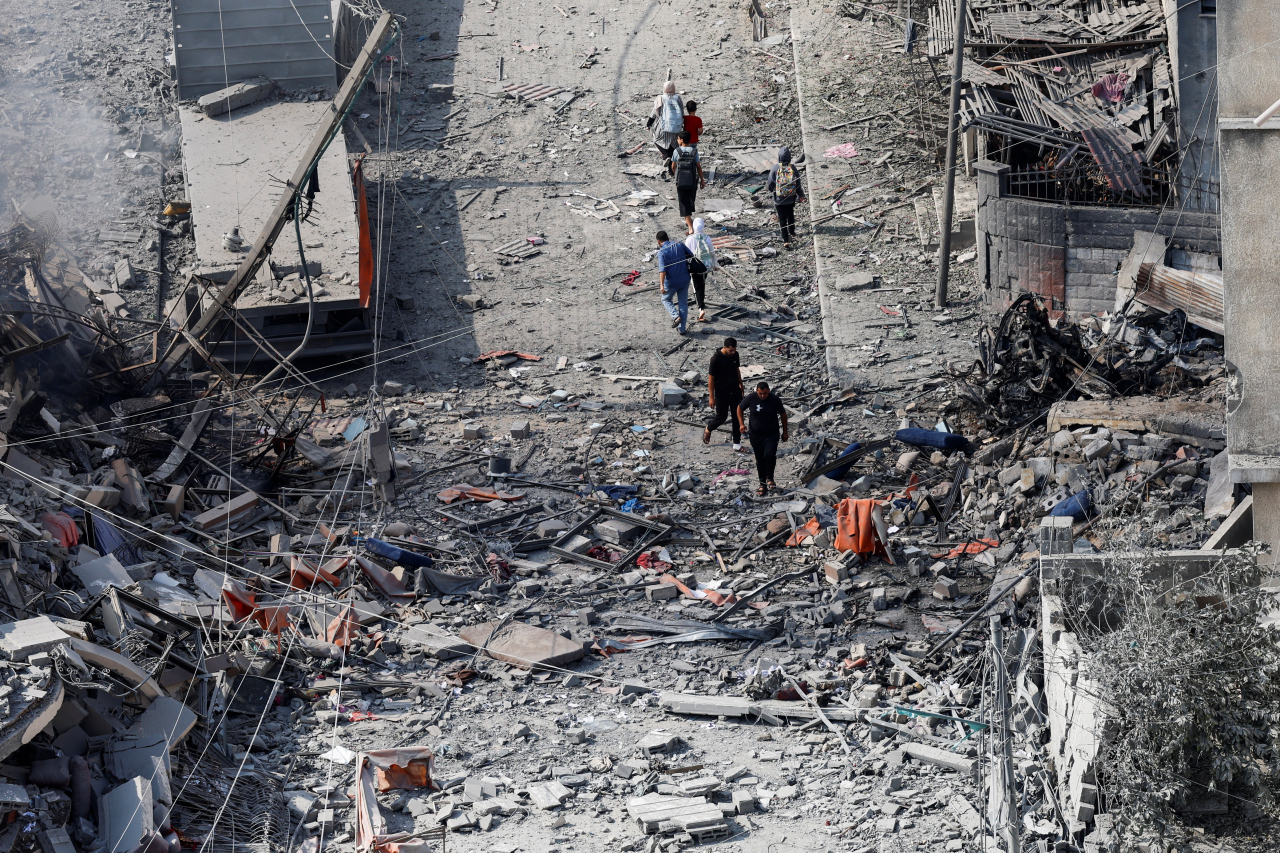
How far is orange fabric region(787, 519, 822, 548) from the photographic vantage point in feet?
38.6

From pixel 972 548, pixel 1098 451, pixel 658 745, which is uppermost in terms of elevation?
pixel 1098 451

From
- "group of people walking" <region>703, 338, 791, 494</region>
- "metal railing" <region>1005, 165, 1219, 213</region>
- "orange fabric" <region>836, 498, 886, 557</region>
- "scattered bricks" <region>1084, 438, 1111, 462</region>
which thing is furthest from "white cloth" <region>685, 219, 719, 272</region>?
"scattered bricks" <region>1084, 438, 1111, 462</region>

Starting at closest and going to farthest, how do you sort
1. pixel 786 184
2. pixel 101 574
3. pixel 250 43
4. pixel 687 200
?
pixel 101 574 → pixel 786 184 → pixel 687 200 → pixel 250 43

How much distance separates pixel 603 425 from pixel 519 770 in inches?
222

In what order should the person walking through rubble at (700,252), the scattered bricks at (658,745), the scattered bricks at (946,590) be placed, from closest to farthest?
the scattered bricks at (658,745), the scattered bricks at (946,590), the person walking through rubble at (700,252)

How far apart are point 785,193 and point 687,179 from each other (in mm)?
1288

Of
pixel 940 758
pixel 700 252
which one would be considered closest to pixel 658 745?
pixel 940 758

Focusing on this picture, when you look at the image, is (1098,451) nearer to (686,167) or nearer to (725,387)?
(725,387)

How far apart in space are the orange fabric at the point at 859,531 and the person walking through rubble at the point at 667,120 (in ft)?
27.4

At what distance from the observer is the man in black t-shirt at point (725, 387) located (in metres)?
13.0

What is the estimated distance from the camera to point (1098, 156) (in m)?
14.9

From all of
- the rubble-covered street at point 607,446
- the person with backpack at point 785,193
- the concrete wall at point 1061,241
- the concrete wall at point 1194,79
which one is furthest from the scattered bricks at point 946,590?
the person with backpack at point 785,193

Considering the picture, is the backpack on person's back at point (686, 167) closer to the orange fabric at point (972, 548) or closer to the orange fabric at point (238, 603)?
the orange fabric at point (972, 548)

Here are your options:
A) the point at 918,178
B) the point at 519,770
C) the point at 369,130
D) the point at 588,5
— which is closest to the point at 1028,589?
the point at 519,770
